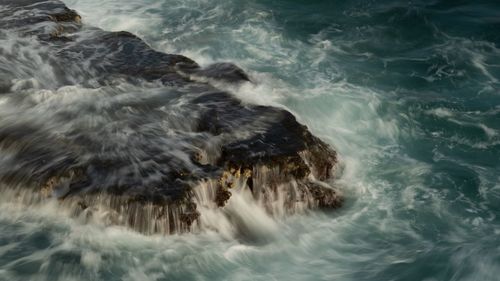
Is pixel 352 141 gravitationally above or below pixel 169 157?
above

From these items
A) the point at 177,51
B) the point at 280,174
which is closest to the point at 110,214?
the point at 280,174

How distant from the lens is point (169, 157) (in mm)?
8438

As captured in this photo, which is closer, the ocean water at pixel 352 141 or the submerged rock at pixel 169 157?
the ocean water at pixel 352 141

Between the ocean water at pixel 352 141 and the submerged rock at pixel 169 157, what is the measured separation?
349 mm

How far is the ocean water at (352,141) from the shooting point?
7.48 metres

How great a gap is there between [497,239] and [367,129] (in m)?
3.51

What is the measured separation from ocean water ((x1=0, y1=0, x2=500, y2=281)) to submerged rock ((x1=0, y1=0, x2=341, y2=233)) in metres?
0.35

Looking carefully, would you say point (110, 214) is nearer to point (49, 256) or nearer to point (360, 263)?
point (49, 256)

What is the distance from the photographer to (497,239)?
8.04 meters

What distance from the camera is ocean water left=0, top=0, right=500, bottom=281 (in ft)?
24.5

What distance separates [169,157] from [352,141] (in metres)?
3.64

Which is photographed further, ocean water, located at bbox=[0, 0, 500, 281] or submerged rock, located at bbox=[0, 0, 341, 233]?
submerged rock, located at bbox=[0, 0, 341, 233]

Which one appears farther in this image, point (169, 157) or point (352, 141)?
point (352, 141)

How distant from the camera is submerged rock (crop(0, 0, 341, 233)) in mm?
7793
